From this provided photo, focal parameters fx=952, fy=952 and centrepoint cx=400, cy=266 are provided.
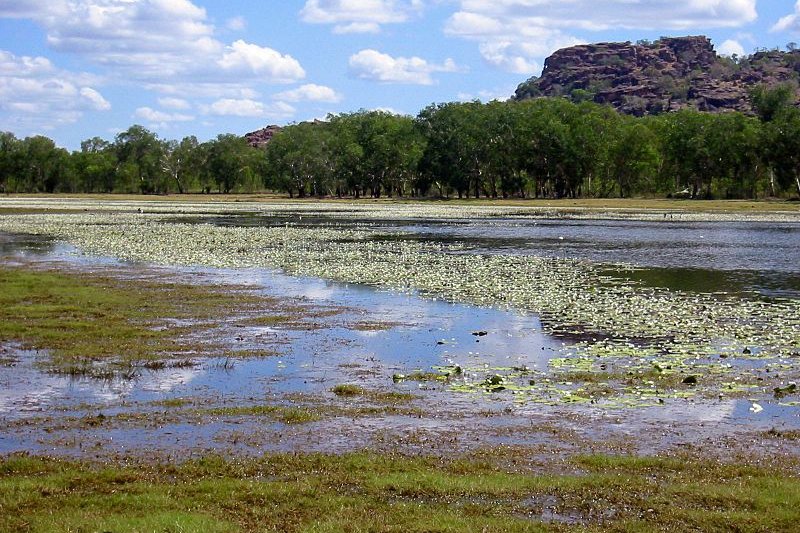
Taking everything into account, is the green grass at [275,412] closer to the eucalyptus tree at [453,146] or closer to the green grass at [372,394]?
the green grass at [372,394]

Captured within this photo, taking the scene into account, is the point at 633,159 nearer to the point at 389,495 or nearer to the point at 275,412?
the point at 275,412

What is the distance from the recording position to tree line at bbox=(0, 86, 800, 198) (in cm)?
13612

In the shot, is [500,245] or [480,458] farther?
[500,245]

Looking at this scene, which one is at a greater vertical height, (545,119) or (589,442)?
(545,119)

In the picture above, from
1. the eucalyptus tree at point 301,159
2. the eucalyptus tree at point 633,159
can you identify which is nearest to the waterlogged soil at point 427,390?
the eucalyptus tree at point 633,159

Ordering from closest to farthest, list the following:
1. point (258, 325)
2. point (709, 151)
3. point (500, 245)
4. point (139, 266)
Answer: point (258, 325) < point (139, 266) < point (500, 245) < point (709, 151)

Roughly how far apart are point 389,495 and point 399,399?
18.6 ft

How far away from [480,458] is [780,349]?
11.9 m

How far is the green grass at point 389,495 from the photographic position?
1052 centimetres

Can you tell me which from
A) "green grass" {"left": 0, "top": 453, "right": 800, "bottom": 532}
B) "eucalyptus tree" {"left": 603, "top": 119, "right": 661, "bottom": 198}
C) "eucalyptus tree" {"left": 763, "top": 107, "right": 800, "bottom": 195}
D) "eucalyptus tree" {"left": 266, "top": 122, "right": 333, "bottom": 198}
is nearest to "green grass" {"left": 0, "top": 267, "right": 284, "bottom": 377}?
"green grass" {"left": 0, "top": 453, "right": 800, "bottom": 532}

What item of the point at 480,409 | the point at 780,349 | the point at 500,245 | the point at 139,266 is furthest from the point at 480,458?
the point at 500,245

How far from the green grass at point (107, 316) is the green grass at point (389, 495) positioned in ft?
24.4

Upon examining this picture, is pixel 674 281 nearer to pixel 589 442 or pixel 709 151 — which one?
pixel 589 442

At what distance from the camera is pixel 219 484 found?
11836 millimetres
